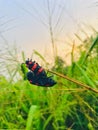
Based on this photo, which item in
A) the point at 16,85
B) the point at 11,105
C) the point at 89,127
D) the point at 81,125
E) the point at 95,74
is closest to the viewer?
the point at 89,127

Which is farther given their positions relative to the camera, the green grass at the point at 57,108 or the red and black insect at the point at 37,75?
the green grass at the point at 57,108

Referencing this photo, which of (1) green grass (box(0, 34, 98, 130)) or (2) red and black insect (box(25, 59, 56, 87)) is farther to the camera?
(1) green grass (box(0, 34, 98, 130))

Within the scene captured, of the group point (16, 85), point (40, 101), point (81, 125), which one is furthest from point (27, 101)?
point (81, 125)

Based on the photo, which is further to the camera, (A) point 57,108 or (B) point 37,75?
(A) point 57,108

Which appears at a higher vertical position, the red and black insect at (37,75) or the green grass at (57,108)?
the red and black insect at (37,75)

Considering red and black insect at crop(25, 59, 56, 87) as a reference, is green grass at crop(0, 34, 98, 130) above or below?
below

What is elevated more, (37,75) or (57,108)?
(37,75)

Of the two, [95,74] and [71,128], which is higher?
[95,74]

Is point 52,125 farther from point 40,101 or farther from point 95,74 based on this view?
point 95,74
